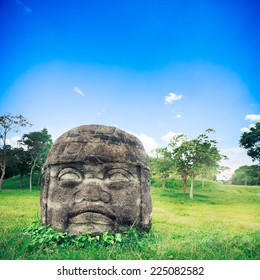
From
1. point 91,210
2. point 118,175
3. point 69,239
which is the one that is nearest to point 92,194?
point 91,210

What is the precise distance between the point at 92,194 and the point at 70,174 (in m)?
0.68

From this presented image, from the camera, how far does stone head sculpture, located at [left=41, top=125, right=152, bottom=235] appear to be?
4.58 m

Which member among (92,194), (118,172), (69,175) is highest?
(118,172)

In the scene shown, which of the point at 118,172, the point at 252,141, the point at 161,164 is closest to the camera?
the point at 118,172

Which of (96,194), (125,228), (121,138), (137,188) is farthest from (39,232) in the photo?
(121,138)

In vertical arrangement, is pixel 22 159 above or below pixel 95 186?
above

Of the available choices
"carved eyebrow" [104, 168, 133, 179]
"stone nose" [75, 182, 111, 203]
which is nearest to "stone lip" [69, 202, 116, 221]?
"stone nose" [75, 182, 111, 203]

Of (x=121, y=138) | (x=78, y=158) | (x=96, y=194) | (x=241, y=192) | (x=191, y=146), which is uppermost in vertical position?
(x=191, y=146)

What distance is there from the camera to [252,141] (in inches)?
815

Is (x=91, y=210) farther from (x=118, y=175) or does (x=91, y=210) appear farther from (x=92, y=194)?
(x=118, y=175)

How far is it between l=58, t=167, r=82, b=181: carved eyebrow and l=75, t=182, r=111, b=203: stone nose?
27 centimetres
